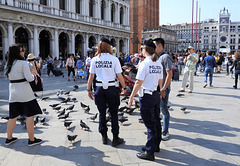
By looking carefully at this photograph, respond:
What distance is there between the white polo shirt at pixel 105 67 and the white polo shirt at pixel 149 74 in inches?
25.8

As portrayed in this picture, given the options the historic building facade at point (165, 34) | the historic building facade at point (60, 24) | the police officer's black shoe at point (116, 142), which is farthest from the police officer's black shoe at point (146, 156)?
the historic building facade at point (165, 34)

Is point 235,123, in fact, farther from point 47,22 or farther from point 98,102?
point 47,22

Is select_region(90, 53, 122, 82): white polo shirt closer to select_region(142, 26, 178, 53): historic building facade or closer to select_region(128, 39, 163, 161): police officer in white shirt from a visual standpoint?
select_region(128, 39, 163, 161): police officer in white shirt

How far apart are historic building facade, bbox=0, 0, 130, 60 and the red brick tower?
1475 centimetres

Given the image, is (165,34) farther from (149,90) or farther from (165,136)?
(149,90)

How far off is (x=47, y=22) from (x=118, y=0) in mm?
18230

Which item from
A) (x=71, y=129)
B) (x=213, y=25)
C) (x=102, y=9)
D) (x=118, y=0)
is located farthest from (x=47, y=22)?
(x=213, y=25)

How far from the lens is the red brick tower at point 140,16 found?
5422 centimetres

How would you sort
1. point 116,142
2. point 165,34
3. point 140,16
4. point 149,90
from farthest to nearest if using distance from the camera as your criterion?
point 165,34 < point 140,16 < point 116,142 < point 149,90

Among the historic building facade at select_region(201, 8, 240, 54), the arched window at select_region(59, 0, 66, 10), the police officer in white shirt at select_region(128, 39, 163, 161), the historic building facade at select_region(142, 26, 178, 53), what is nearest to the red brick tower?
the historic building facade at select_region(142, 26, 178, 53)

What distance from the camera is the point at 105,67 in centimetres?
367

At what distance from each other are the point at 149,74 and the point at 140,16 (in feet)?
182

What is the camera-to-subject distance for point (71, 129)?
4.70 meters

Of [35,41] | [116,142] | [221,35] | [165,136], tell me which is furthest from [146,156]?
[221,35]
